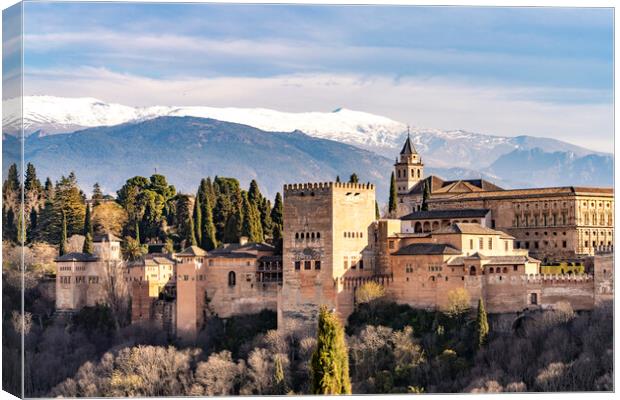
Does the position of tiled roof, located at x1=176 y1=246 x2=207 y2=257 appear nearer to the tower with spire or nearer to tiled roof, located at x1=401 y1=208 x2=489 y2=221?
tiled roof, located at x1=401 y1=208 x2=489 y2=221

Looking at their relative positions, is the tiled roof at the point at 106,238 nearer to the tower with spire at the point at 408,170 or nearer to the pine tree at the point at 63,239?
the pine tree at the point at 63,239

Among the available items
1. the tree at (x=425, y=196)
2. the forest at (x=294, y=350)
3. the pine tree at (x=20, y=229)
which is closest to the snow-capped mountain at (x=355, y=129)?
the tree at (x=425, y=196)

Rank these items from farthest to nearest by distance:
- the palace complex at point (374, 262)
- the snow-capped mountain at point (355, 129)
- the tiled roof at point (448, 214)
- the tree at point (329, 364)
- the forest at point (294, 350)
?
1. the snow-capped mountain at point (355, 129)
2. the tiled roof at point (448, 214)
3. the palace complex at point (374, 262)
4. the forest at point (294, 350)
5. the tree at point (329, 364)

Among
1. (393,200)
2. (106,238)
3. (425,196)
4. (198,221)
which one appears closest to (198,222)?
(198,221)

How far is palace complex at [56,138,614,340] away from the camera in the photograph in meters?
43.7

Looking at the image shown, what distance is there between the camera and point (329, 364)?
3641cm

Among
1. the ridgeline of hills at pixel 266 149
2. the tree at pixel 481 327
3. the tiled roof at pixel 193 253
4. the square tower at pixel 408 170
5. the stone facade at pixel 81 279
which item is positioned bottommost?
the tree at pixel 481 327

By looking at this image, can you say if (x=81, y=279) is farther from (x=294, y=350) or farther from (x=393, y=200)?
(x=393, y=200)

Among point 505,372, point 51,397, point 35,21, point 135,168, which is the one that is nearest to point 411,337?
point 505,372

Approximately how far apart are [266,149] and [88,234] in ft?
231

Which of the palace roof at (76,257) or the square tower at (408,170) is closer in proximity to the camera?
the palace roof at (76,257)

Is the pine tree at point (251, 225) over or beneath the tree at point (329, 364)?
over

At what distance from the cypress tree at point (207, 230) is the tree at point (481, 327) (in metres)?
14.7

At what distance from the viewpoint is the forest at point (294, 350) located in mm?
36688
